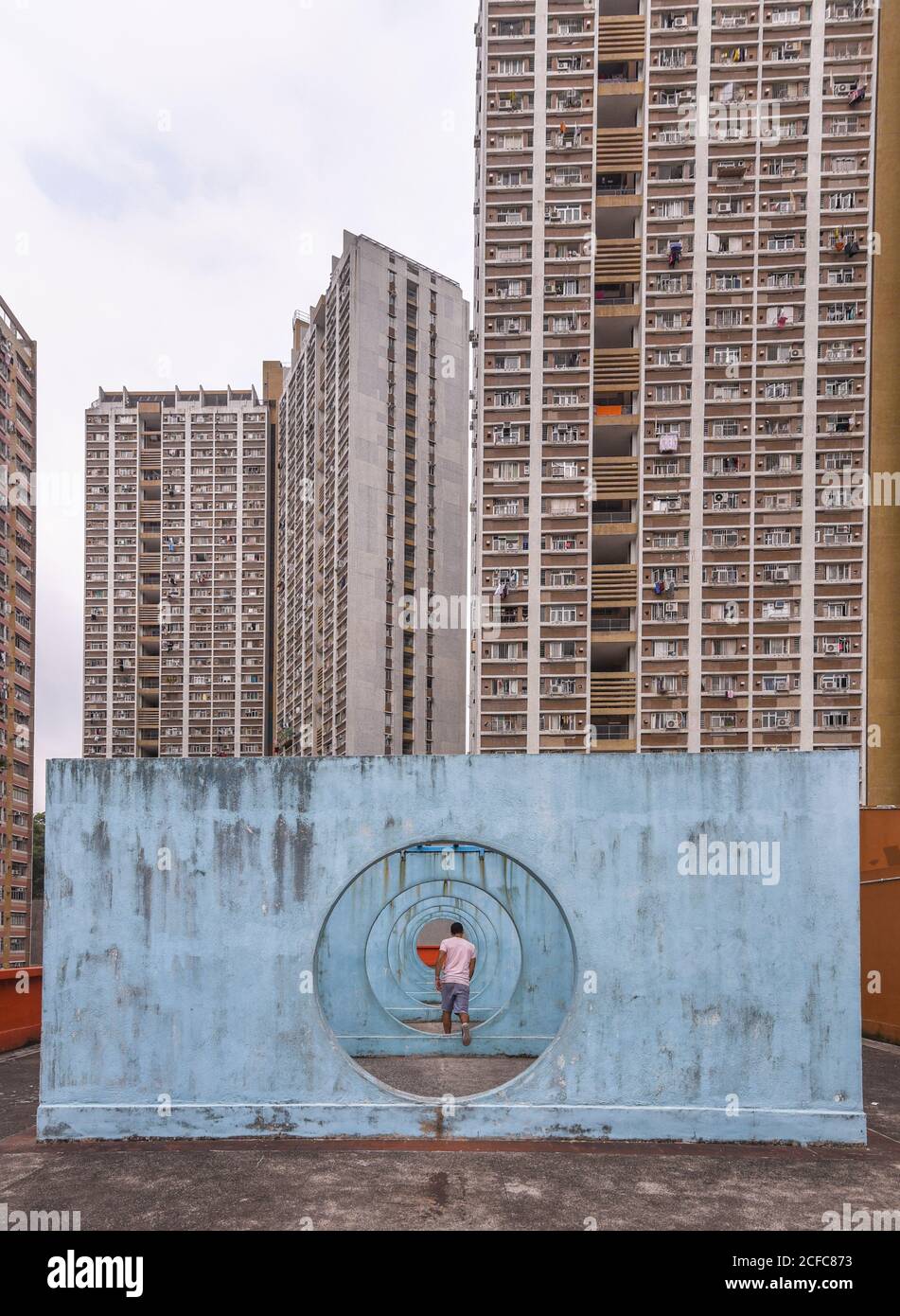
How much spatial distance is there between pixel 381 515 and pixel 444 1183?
5377 centimetres

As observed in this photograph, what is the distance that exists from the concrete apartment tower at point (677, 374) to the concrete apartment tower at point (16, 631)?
27.4 metres

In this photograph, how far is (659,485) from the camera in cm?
3494

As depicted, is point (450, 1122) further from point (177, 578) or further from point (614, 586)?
point (177, 578)

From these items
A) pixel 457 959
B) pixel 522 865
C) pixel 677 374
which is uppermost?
pixel 677 374

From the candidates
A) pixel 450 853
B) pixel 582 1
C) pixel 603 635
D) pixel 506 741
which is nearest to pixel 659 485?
pixel 603 635

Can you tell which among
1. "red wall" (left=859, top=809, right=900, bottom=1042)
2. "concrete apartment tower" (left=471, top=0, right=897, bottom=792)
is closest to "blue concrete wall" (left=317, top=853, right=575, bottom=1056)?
"red wall" (left=859, top=809, right=900, bottom=1042)

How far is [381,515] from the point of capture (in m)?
58.9

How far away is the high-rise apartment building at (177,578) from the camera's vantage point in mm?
75312

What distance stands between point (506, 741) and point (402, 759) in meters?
27.3

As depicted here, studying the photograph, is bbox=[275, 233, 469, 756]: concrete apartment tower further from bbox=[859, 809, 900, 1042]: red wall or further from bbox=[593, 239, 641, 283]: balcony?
bbox=[859, 809, 900, 1042]: red wall

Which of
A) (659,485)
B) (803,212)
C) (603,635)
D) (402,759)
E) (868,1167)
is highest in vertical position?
(803,212)

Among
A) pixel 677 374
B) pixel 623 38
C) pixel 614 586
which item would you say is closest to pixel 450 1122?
pixel 614 586
